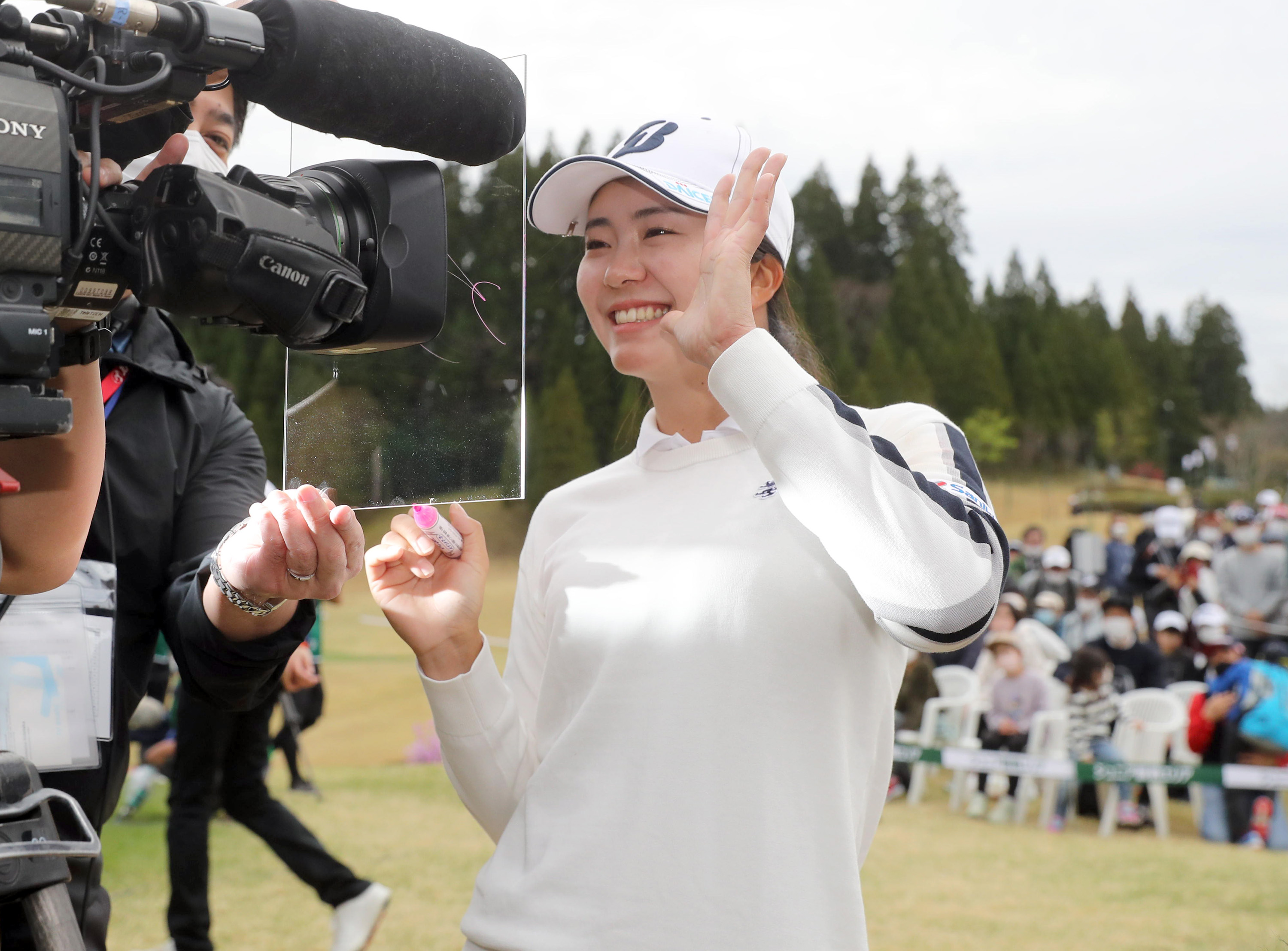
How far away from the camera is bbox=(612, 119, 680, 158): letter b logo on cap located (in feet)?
4.80

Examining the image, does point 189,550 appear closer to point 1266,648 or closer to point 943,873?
point 943,873

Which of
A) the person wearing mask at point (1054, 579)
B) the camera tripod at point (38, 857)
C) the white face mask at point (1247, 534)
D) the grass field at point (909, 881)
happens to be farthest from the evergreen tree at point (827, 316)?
the camera tripod at point (38, 857)

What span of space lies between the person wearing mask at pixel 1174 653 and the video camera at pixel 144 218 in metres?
6.59

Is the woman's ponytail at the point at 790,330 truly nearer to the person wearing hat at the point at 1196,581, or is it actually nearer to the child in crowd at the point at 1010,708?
the child in crowd at the point at 1010,708

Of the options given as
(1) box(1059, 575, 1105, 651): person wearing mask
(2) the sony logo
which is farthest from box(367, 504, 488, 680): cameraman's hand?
(1) box(1059, 575, 1105, 651): person wearing mask

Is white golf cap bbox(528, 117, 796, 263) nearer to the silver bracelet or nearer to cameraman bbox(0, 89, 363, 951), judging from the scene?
cameraman bbox(0, 89, 363, 951)

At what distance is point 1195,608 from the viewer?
849 cm

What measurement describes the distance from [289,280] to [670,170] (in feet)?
2.02

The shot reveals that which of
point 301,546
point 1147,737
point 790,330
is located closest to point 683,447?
point 790,330

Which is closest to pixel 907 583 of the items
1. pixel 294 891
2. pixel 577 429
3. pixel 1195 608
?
pixel 294 891

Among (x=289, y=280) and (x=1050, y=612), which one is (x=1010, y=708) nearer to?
(x=1050, y=612)

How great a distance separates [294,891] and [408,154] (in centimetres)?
404

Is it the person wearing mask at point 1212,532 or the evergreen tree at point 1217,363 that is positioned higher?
the evergreen tree at point 1217,363

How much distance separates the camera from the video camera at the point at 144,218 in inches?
32.7
